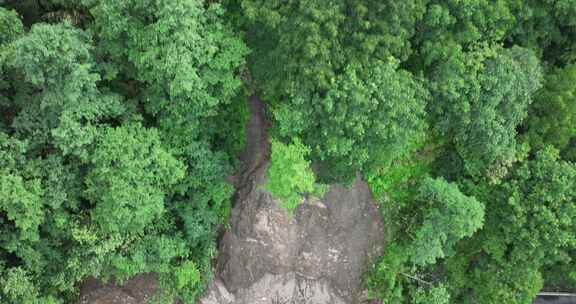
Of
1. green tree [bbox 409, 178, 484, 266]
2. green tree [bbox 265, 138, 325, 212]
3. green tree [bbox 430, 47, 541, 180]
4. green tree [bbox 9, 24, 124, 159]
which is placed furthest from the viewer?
green tree [bbox 409, 178, 484, 266]

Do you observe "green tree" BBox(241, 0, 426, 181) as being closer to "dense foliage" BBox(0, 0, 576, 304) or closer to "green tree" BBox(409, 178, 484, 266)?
"dense foliage" BBox(0, 0, 576, 304)

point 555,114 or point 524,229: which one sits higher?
point 555,114

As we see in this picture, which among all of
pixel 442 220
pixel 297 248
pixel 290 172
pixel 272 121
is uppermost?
pixel 272 121

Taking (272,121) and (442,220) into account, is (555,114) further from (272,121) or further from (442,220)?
(272,121)

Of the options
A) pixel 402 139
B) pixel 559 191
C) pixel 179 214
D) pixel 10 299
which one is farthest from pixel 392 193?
pixel 10 299

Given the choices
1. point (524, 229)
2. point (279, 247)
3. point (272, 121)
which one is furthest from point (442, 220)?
point (272, 121)

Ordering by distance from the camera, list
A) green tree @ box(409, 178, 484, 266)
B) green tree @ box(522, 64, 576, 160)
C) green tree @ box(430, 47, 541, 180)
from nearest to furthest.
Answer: green tree @ box(430, 47, 541, 180), green tree @ box(409, 178, 484, 266), green tree @ box(522, 64, 576, 160)

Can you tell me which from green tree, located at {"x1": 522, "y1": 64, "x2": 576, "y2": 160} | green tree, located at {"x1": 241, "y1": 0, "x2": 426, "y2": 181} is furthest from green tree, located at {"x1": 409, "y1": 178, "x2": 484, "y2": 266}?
green tree, located at {"x1": 522, "y1": 64, "x2": 576, "y2": 160}

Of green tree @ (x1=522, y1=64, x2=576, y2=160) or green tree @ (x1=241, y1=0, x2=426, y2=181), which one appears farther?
green tree @ (x1=522, y1=64, x2=576, y2=160)
